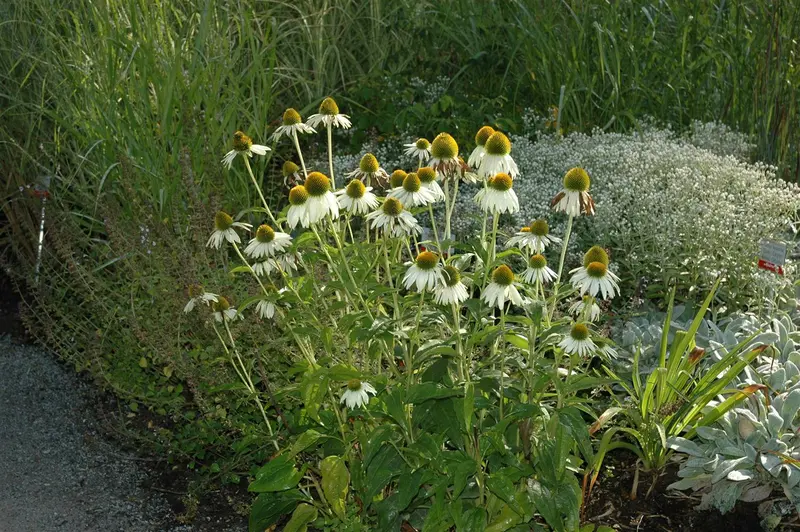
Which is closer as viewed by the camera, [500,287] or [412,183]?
[500,287]

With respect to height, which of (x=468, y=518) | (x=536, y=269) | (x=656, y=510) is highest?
(x=536, y=269)

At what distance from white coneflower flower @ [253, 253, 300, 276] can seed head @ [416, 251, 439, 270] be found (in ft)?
1.85

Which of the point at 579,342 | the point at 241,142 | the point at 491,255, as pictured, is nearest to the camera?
the point at 579,342

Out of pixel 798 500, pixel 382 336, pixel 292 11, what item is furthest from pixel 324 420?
pixel 292 11

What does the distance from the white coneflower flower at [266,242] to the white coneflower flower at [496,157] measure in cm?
64

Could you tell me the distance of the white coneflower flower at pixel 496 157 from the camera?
2277 millimetres

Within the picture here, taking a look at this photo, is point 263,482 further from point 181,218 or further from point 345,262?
point 181,218

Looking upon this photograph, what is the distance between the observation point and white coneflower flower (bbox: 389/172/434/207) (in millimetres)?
2396

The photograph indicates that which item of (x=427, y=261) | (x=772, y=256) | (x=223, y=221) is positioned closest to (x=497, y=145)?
(x=427, y=261)

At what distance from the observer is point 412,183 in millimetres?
2396

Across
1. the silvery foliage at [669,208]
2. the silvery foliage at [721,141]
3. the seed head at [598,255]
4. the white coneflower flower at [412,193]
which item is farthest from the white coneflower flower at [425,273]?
the silvery foliage at [721,141]

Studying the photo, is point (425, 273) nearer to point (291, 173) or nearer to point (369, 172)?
point (369, 172)

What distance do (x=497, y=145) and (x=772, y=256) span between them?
160 centimetres

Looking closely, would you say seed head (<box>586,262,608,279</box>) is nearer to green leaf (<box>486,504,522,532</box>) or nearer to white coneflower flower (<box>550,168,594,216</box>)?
white coneflower flower (<box>550,168,594,216</box>)
